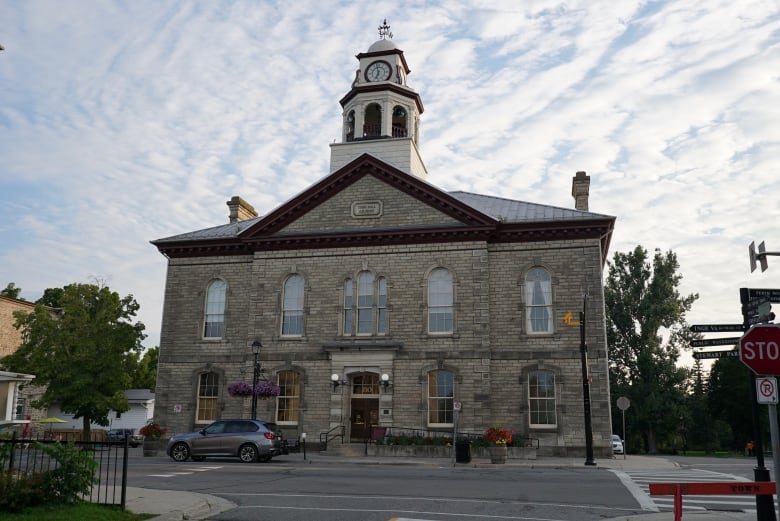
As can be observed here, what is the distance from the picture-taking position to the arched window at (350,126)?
36.6 m

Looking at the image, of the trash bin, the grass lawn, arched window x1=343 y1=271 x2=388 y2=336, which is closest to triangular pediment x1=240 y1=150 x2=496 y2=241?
arched window x1=343 y1=271 x2=388 y2=336

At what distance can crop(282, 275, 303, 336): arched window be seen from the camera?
1240 inches

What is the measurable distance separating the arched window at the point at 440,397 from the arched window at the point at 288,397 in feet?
20.1

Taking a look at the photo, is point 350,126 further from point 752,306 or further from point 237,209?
point 752,306

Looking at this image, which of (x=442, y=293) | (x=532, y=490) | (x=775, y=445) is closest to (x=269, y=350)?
(x=442, y=293)

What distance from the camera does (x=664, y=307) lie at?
161 feet

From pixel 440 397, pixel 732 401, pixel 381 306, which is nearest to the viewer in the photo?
pixel 440 397

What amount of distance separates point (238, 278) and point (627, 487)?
2213cm

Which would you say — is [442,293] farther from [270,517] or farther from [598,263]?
[270,517]

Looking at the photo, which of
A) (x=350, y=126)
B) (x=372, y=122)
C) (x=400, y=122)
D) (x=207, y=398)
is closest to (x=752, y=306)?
(x=207, y=398)

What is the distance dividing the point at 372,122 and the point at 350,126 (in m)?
1.27

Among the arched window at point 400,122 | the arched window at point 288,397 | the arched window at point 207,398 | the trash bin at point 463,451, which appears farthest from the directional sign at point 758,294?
the arched window at point 400,122

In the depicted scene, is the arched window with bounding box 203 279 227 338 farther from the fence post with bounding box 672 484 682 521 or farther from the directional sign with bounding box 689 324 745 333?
the fence post with bounding box 672 484 682 521

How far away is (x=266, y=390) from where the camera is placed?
28.5 meters
